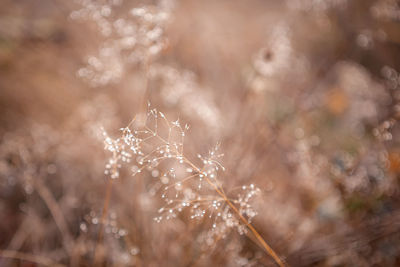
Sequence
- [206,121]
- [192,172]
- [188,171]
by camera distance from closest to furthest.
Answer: [188,171], [192,172], [206,121]

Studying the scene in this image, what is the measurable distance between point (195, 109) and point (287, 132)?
87 cm

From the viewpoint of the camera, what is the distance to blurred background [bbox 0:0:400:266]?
1358 millimetres

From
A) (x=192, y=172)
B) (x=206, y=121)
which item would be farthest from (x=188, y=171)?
(x=206, y=121)

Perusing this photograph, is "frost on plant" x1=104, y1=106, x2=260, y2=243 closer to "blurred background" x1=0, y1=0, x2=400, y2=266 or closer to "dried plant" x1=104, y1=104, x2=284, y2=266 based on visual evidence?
"dried plant" x1=104, y1=104, x2=284, y2=266

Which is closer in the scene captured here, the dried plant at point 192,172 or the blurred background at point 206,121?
the dried plant at point 192,172

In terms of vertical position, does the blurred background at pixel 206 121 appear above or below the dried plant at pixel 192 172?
above

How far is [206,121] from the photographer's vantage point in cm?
188

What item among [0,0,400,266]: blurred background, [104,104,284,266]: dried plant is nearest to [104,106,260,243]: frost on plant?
[104,104,284,266]: dried plant

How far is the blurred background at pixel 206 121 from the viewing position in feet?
4.46

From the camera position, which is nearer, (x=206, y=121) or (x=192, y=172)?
(x=192, y=172)

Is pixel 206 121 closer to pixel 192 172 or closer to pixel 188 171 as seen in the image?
pixel 192 172

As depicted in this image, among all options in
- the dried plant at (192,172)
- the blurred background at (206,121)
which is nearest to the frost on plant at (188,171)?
the dried plant at (192,172)

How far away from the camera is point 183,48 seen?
8.17 feet

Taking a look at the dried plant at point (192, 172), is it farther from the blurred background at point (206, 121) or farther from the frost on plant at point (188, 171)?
the blurred background at point (206, 121)
